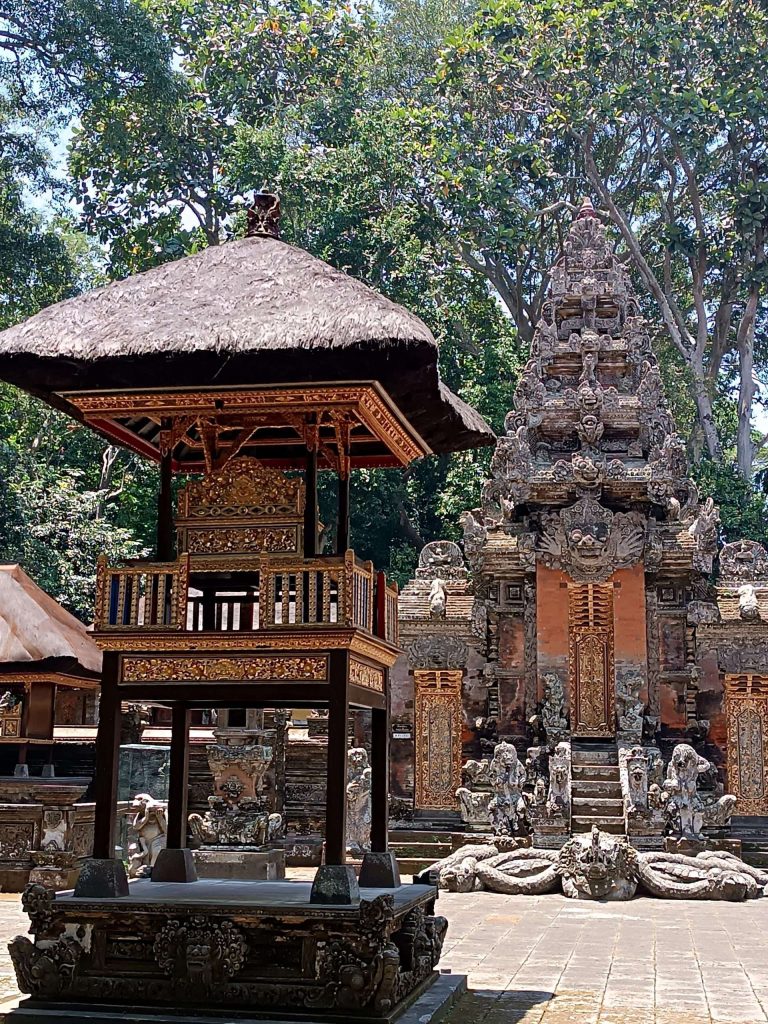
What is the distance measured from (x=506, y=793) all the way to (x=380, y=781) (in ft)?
29.5

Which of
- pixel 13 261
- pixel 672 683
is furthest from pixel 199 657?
pixel 13 261

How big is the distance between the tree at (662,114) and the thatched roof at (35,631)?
1830 cm

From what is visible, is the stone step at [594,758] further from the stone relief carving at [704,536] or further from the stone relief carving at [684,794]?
the stone relief carving at [704,536]

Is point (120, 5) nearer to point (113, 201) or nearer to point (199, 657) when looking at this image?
point (113, 201)

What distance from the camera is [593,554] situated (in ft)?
65.3

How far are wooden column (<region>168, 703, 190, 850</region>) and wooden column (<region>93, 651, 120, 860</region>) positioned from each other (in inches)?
48.1

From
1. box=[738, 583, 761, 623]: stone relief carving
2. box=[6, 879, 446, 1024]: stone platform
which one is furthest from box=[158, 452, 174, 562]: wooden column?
box=[738, 583, 761, 623]: stone relief carving

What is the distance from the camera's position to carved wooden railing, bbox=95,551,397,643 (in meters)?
8.38

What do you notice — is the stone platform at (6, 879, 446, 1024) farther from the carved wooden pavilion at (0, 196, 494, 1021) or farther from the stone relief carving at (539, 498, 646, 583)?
the stone relief carving at (539, 498, 646, 583)

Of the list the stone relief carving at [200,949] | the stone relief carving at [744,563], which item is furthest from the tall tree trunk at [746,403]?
the stone relief carving at [200,949]

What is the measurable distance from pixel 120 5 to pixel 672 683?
17.6 metres

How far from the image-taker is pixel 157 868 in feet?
30.9

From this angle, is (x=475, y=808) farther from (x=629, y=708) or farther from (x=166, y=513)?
(x=166, y=513)

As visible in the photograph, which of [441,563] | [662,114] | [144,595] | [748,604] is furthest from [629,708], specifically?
[662,114]
